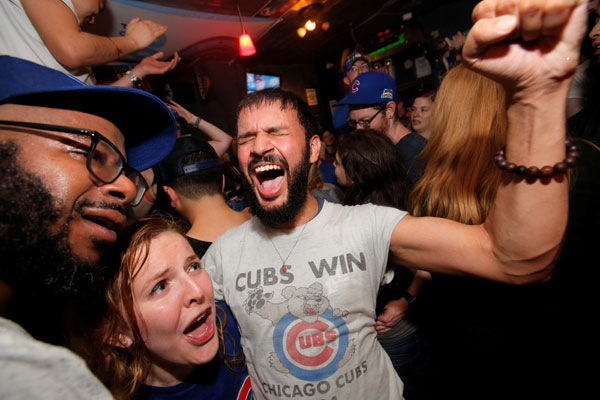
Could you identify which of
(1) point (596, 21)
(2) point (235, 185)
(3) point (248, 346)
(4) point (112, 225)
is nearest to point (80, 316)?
(4) point (112, 225)

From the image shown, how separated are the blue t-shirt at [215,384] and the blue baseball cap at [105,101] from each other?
1.01 meters

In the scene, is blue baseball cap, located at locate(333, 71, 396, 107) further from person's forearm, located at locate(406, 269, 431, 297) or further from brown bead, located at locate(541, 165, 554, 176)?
brown bead, located at locate(541, 165, 554, 176)

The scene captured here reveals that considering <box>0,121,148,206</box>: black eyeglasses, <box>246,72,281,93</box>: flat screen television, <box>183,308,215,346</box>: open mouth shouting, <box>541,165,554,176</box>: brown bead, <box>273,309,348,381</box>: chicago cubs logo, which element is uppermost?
<box>246,72,281,93</box>: flat screen television

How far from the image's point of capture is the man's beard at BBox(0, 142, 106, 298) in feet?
2.22

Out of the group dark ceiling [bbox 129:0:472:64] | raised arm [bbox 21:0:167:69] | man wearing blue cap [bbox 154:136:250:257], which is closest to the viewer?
raised arm [bbox 21:0:167:69]

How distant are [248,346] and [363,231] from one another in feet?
2.80

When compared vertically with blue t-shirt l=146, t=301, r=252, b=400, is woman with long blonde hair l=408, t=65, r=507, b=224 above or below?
above

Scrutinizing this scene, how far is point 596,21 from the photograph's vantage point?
171 cm

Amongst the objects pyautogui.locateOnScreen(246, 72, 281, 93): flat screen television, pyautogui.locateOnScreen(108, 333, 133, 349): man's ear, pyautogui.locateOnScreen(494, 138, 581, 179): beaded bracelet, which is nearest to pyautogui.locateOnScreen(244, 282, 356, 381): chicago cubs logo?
pyautogui.locateOnScreen(108, 333, 133, 349): man's ear

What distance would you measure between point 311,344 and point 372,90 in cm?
270

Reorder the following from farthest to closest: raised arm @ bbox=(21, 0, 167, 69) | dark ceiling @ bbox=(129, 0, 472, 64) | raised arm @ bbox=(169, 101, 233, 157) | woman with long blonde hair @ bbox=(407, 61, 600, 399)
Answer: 1. dark ceiling @ bbox=(129, 0, 472, 64)
2. raised arm @ bbox=(169, 101, 233, 157)
3. raised arm @ bbox=(21, 0, 167, 69)
4. woman with long blonde hair @ bbox=(407, 61, 600, 399)

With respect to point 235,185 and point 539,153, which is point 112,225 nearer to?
point 539,153

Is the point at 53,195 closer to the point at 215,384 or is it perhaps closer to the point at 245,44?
the point at 215,384

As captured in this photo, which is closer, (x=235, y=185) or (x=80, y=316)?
(x=80, y=316)
